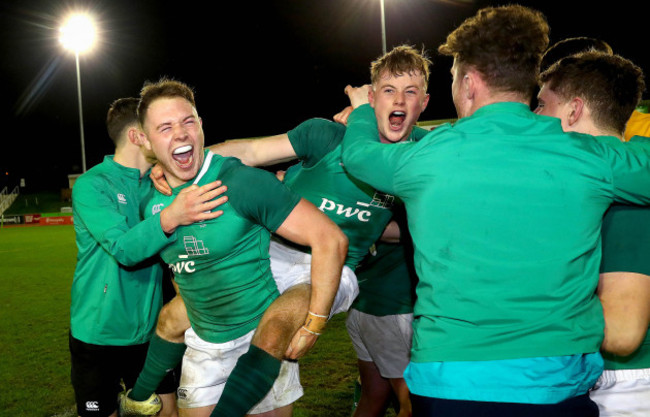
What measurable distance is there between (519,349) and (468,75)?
1.06m

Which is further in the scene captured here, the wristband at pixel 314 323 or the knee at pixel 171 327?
the knee at pixel 171 327

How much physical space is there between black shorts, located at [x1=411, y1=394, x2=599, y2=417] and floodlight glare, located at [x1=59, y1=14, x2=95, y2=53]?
28.2m

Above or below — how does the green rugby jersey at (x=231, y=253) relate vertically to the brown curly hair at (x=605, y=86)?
below

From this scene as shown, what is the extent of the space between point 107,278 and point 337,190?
1.67m

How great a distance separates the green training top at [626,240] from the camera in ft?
7.09

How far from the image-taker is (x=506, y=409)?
1.91 metres

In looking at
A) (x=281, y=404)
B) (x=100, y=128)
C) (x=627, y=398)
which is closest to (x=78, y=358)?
(x=281, y=404)

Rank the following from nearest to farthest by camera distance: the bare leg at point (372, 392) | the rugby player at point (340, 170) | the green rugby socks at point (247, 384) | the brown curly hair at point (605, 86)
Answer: the brown curly hair at point (605, 86) < the green rugby socks at point (247, 384) < the rugby player at point (340, 170) < the bare leg at point (372, 392)

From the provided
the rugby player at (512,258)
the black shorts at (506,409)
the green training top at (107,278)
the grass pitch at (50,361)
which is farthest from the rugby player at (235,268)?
the grass pitch at (50,361)

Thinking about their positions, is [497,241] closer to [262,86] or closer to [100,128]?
[262,86]

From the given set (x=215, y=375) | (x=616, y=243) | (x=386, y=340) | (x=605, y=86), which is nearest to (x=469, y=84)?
(x=605, y=86)

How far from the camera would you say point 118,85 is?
46.0 metres

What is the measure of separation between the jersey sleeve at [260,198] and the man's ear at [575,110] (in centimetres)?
131

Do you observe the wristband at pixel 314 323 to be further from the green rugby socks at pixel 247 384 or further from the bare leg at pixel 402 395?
the bare leg at pixel 402 395
